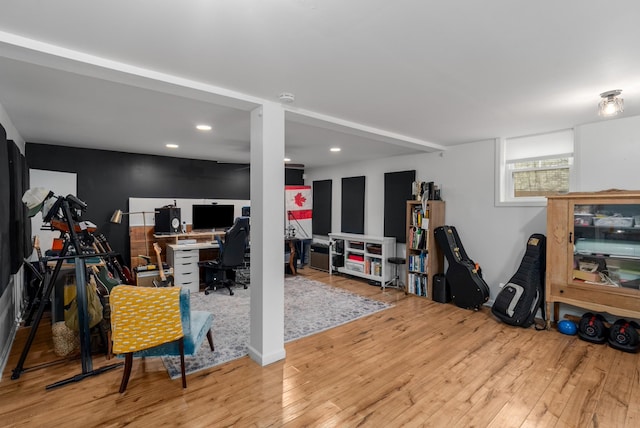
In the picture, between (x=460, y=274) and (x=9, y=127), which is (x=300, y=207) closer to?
(x=460, y=274)

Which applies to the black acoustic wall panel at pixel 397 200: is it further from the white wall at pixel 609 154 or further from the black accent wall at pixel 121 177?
the black accent wall at pixel 121 177

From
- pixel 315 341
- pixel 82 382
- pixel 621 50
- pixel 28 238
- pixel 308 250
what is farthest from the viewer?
pixel 308 250

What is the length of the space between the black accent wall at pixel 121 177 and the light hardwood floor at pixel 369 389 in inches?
89.1

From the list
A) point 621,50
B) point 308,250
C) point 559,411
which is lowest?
point 559,411

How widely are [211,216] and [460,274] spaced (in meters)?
4.35

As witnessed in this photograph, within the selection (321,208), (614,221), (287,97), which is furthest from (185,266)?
(614,221)

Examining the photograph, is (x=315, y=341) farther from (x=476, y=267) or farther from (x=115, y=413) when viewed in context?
(x=476, y=267)

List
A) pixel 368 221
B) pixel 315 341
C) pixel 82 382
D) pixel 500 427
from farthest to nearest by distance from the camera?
pixel 368 221 < pixel 315 341 < pixel 82 382 < pixel 500 427

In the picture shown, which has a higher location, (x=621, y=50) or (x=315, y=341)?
(x=621, y=50)

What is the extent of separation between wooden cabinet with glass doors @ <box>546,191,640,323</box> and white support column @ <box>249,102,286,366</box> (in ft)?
9.87

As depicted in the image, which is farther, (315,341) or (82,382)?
(315,341)

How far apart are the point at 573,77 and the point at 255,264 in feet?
9.25

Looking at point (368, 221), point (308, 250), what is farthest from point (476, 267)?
point (308, 250)

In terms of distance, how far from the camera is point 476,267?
14.4 ft
